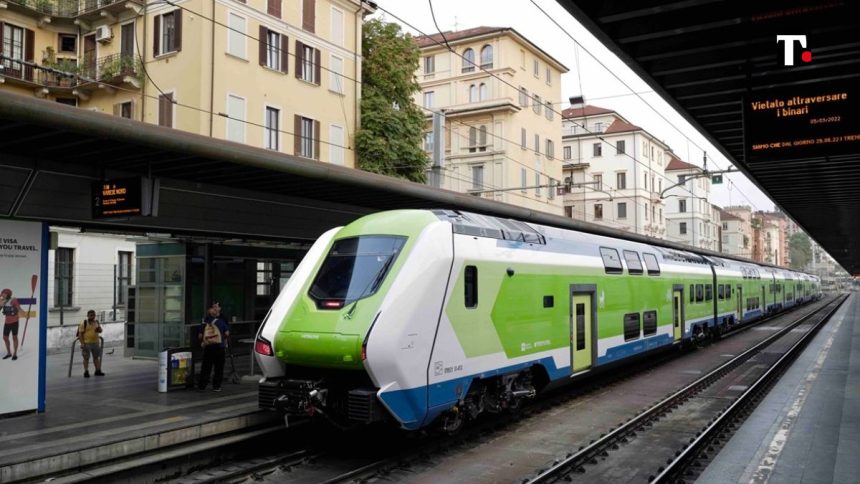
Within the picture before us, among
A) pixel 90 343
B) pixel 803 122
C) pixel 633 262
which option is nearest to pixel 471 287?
pixel 803 122

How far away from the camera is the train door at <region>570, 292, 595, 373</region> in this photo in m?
12.1

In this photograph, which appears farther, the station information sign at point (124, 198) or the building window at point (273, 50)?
the building window at point (273, 50)

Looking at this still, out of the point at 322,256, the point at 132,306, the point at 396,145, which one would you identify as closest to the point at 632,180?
the point at 396,145

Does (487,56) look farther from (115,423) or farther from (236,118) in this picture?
(115,423)

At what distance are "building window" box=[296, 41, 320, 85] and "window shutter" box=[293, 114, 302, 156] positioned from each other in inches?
69.9

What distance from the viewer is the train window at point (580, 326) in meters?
12.3

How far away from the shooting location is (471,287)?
9.29 m

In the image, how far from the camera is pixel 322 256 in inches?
376

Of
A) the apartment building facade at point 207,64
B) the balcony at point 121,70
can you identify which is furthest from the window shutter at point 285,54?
the balcony at point 121,70

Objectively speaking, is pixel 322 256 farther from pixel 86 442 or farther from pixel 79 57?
pixel 79 57

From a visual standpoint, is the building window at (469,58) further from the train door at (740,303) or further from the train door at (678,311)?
the train door at (678,311)

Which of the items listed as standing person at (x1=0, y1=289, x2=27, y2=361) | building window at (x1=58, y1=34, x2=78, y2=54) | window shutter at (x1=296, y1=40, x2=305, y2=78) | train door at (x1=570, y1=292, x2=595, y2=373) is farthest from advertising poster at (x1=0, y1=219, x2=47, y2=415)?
building window at (x1=58, y1=34, x2=78, y2=54)

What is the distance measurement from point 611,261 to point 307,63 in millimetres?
18898

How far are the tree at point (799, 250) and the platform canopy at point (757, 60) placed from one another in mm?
160083
